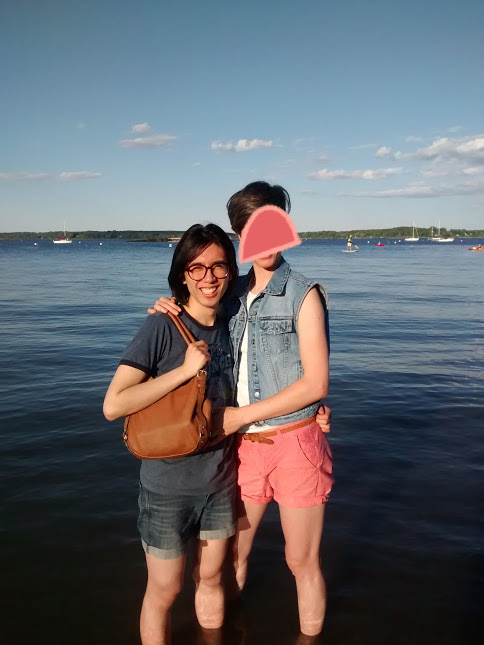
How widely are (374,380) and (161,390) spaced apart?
7918 mm

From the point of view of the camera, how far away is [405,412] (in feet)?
26.7

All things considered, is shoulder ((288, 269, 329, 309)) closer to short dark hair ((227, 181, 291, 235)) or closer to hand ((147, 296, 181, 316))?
short dark hair ((227, 181, 291, 235))

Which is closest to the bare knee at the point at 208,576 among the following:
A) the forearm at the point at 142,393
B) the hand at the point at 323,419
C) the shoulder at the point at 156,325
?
the hand at the point at 323,419

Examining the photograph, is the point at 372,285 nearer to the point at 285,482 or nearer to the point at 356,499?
the point at 356,499

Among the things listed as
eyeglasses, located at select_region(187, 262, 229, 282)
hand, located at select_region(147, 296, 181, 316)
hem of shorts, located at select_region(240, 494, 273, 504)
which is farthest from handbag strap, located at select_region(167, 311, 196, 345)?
hem of shorts, located at select_region(240, 494, 273, 504)

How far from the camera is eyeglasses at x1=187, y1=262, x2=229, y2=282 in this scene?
9.28 feet

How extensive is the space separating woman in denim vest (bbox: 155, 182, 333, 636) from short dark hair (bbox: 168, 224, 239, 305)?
4.4 inches

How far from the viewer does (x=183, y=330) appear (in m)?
2.76

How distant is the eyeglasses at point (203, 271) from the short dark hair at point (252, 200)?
0.22m

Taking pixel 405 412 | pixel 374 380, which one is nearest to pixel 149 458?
pixel 405 412

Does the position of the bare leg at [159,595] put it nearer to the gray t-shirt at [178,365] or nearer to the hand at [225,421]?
the gray t-shirt at [178,365]

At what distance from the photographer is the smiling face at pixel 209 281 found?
2.83m

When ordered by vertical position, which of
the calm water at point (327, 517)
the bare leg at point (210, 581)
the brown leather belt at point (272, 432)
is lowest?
the calm water at point (327, 517)

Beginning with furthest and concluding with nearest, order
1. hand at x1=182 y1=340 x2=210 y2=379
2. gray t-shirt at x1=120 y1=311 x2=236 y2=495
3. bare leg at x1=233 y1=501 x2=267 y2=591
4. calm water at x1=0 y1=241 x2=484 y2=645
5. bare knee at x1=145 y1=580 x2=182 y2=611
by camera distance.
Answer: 1. calm water at x1=0 y1=241 x2=484 y2=645
2. bare leg at x1=233 y1=501 x2=267 y2=591
3. bare knee at x1=145 y1=580 x2=182 y2=611
4. gray t-shirt at x1=120 y1=311 x2=236 y2=495
5. hand at x1=182 y1=340 x2=210 y2=379
